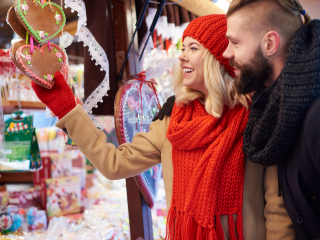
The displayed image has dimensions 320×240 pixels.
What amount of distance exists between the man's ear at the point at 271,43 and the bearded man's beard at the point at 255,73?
0.06 feet

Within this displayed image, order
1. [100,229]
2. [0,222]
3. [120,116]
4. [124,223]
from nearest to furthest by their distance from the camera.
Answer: [120,116] < [0,222] < [100,229] < [124,223]

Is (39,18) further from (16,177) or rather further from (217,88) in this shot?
(16,177)

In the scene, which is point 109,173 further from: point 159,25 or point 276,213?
point 159,25

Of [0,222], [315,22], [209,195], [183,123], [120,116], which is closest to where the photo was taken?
[315,22]

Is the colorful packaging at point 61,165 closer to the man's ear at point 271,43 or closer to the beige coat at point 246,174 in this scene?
the beige coat at point 246,174

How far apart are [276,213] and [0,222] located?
159 centimetres

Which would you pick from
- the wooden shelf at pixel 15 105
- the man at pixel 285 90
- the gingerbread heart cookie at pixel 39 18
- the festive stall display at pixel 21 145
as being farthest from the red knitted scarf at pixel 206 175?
the wooden shelf at pixel 15 105

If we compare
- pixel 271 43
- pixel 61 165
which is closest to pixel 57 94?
pixel 271 43

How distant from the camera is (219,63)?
119 cm

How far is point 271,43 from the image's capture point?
893 mm

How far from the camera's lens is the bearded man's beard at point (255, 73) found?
91 centimetres

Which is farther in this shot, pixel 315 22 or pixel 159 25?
pixel 159 25

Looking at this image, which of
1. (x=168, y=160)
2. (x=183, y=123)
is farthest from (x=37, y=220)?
(x=183, y=123)

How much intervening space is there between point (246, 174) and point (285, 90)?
447 mm
